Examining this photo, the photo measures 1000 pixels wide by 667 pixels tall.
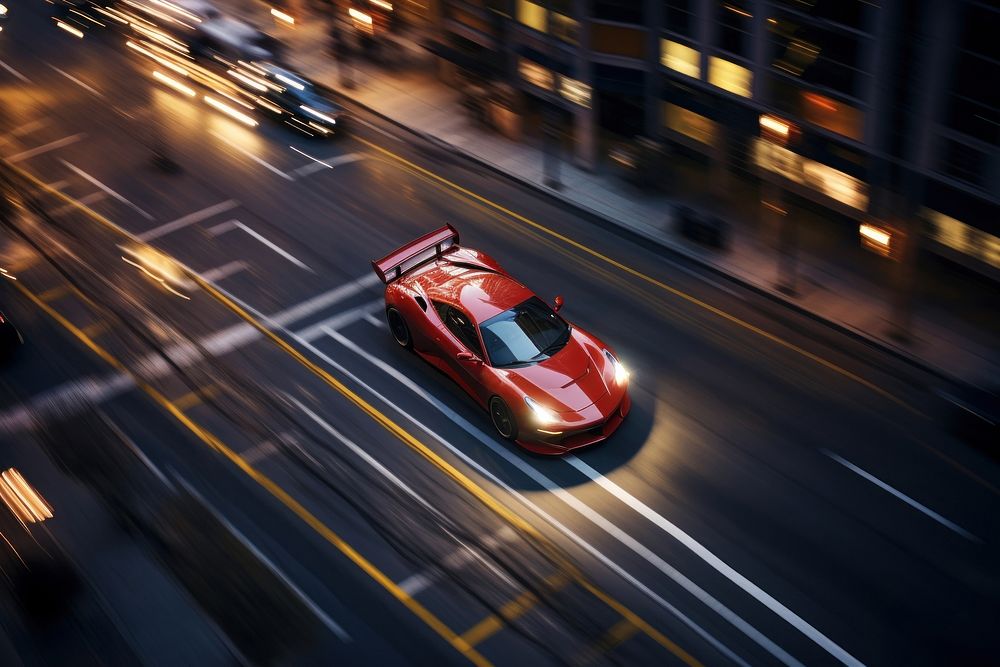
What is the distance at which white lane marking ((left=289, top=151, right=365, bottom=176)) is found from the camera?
2611 centimetres

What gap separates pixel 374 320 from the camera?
20328 millimetres

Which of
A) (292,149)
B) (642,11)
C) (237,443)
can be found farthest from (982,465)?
(292,149)

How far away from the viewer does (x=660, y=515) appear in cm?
1566

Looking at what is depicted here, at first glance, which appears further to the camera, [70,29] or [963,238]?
[70,29]

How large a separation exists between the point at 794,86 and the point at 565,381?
1067 cm

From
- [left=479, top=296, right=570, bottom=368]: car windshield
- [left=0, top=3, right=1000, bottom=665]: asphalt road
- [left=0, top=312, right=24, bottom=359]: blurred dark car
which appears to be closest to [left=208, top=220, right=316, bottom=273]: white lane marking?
[left=0, top=3, right=1000, bottom=665]: asphalt road

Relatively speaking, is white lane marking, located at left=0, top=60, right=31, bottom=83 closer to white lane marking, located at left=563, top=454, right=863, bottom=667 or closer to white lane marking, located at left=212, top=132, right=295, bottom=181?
white lane marking, located at left=212, top=132, right=295, bottom=181

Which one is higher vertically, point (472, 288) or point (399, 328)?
point (472, 288)

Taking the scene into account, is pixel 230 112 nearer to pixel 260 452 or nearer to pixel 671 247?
pixel 671 247

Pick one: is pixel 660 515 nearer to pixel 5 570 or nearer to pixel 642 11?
pixel 5 570

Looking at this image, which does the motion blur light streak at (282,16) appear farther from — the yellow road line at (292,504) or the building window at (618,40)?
the yellow road line at (292,504)

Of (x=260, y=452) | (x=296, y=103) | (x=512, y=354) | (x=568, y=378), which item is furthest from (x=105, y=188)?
(x=568, y=378)

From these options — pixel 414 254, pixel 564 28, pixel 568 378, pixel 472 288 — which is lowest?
pixel 568 378

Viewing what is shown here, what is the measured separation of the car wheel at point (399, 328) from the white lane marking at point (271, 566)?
4.61 meters
